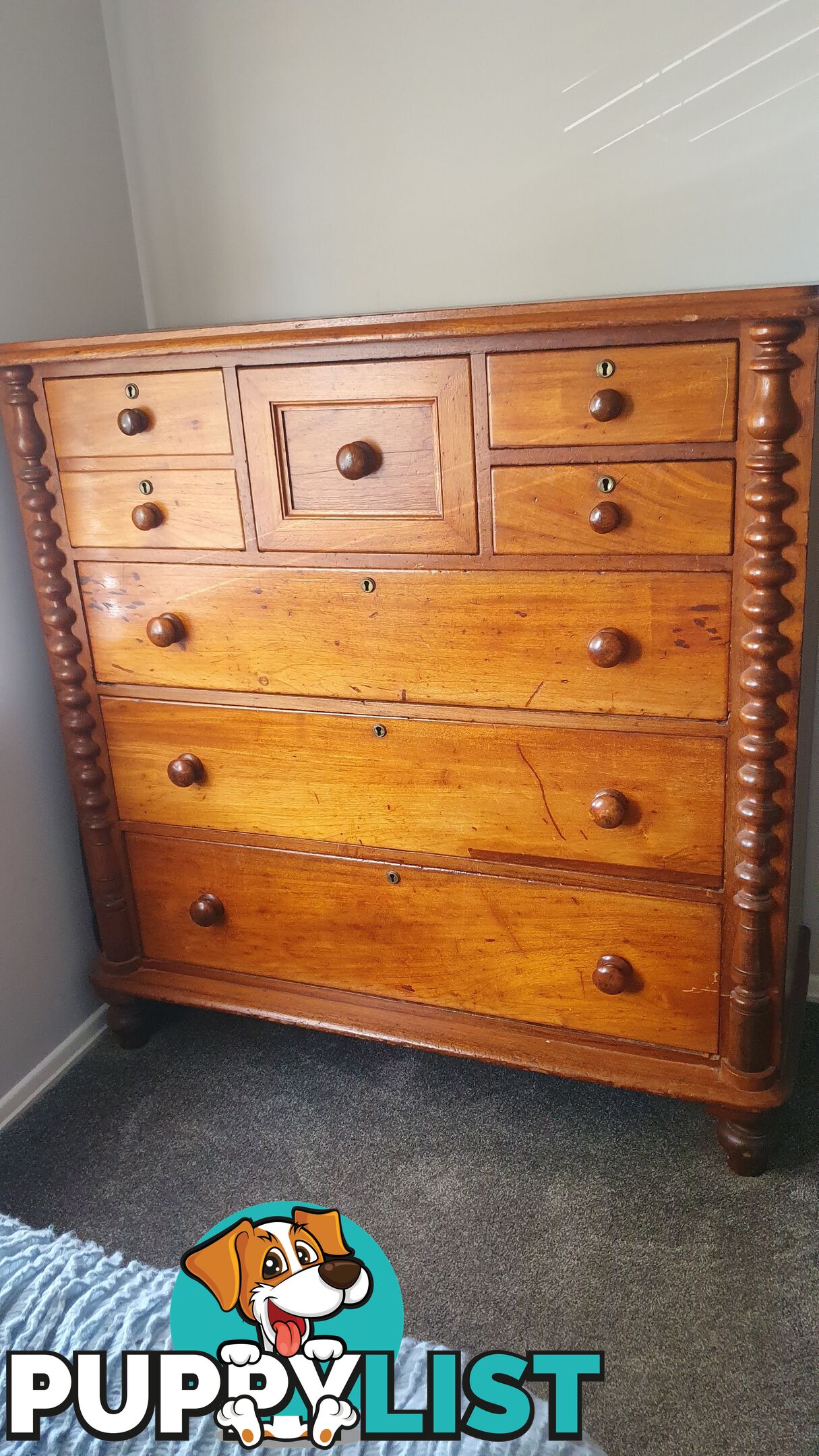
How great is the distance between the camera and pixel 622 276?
1885mm

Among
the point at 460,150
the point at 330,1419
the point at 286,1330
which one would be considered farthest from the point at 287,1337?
the point at 460,150

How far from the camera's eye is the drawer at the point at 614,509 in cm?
143

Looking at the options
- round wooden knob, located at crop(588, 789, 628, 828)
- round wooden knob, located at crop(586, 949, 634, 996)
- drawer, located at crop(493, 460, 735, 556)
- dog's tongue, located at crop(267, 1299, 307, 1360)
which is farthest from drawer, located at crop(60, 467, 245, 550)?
dog's tongue, located at crop(267, 1299, 307, 1360)

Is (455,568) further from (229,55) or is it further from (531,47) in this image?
(229,55)

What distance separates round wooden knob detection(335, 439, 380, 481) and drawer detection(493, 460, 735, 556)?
177 millimetres

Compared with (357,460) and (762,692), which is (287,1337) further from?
(357,460)

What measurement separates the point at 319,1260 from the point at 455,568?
924 mm

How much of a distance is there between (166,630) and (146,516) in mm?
181

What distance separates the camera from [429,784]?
5.60 ft

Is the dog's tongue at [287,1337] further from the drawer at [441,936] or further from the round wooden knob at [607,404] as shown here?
the round wooden knob at [607,404]

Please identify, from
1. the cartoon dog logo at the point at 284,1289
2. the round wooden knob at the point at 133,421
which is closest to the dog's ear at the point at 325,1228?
the cartoon dog logo at the point at 284,1289

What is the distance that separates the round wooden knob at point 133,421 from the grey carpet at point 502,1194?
3.75ft

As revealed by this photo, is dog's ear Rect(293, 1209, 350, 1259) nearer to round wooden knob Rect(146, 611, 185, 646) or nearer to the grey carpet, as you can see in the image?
the grey carpet

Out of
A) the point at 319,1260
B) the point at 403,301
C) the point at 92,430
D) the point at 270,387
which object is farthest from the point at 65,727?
the point at 319,1260
